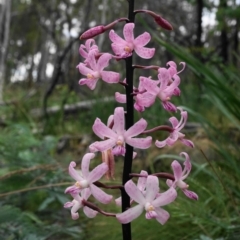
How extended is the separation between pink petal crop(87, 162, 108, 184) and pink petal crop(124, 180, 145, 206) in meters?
0.08

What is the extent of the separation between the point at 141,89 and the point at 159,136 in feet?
11.7

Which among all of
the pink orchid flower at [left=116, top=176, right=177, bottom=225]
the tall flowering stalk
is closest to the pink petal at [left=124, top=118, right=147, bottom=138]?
the tall flowering stalk

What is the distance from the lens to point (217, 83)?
2359 millimetres

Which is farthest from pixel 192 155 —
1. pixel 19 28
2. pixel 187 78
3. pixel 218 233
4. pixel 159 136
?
pixel 19 28

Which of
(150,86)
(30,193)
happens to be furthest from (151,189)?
(30,193)

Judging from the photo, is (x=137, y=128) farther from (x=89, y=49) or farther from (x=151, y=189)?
(x=89, y=49)

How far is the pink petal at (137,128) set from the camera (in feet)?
3.44

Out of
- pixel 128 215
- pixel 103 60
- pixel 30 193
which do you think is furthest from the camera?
pixel 30 193

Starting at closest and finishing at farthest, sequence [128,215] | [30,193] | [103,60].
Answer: [128,215], [103,60], [30,193]

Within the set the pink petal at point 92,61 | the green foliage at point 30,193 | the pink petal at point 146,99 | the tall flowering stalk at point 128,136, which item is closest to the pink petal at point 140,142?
the tall flowering stalk at point 128,136

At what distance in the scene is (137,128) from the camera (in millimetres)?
1056

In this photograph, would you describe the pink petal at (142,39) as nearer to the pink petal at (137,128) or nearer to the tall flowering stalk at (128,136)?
the tall flowering stalk at (128,136)

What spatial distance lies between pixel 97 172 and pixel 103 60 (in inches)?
10.9

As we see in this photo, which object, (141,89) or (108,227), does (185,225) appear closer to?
(108,227)
